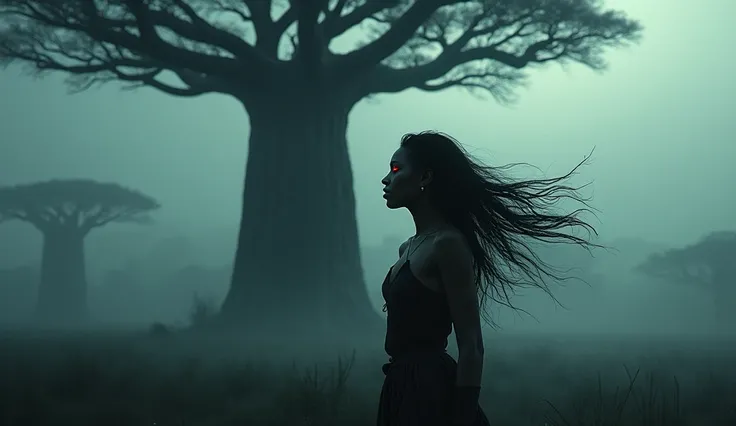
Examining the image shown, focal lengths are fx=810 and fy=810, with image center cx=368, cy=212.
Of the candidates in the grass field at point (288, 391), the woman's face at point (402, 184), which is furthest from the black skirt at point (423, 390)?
the grass field at point (288, 391)

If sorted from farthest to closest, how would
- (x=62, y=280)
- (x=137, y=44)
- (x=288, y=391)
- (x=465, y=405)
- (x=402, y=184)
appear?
(x=62, y=280) → (x=137, y=44) → (x=288, y=391) → (x=402, y=184) → (x=465, y=405)

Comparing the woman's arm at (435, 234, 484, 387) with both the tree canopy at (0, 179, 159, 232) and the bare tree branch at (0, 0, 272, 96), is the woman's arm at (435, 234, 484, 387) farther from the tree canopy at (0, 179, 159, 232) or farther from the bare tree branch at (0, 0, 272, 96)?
the tree canopy at (0, 179, 159, 232)

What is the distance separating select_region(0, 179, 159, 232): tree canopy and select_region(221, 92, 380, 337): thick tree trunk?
1729 cm

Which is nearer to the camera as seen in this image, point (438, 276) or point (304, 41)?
point (438, 276)

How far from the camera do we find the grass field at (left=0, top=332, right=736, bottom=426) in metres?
5.88

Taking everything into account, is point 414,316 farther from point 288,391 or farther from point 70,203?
point 70,203

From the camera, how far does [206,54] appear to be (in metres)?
13.3

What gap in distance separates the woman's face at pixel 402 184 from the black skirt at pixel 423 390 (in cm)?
51

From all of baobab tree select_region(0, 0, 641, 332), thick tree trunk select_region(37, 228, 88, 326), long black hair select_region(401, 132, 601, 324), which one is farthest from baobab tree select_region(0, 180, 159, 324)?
long black hair select_region(401, 132, 601, 324)

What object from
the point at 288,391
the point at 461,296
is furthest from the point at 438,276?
the point at 288,391

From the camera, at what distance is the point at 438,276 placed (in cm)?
256

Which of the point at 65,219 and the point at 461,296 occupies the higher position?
the point at 65,219

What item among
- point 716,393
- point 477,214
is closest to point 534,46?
point 716,393

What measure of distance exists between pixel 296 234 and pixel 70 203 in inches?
749
